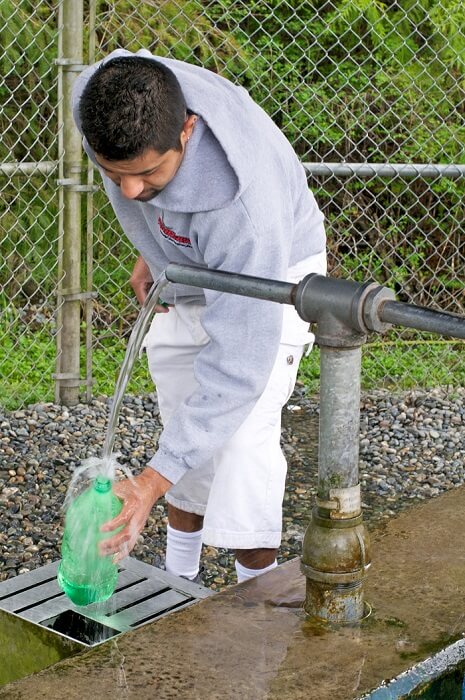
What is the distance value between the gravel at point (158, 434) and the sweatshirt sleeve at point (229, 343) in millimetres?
1342

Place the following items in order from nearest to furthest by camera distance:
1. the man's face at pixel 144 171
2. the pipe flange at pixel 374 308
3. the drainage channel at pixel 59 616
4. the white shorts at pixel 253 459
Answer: the pipe flange at pixel 374 308
the man's face at pixel 144 171
the drainage channel at pixel 59 616
the white shorts at pixel 253 459

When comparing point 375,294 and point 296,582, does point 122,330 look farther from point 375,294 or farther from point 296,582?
point 375,294

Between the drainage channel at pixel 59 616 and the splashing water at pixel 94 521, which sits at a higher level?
the splashing water at pixel 94 521

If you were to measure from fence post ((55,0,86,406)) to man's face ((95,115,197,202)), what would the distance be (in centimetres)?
279

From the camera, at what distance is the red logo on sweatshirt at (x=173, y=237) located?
2912 millimetres

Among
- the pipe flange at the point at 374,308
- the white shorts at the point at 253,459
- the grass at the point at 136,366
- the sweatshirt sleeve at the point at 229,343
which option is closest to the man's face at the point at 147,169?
the sweatshirt sleeve at the point at 229,343

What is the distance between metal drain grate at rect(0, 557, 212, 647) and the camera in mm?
2852

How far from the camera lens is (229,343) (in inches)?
106

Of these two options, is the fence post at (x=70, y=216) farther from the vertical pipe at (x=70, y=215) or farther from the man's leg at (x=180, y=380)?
the man's leg at (x=180, y=380)

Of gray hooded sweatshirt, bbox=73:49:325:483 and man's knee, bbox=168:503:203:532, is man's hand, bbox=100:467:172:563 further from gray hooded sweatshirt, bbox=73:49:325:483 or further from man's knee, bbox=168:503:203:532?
man's knee, bbox=168:503:203:532

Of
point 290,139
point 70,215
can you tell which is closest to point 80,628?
point 70,215

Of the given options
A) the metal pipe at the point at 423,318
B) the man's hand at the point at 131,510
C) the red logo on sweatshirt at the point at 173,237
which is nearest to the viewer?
the metal pipe at the point at 423,318

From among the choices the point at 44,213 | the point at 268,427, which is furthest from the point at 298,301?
the point at 44,213

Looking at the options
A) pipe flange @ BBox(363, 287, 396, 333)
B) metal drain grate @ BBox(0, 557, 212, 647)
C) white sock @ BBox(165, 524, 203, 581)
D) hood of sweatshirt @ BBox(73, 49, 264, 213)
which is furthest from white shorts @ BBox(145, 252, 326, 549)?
pipe flange @ BBox(363, 287, 396, 333)
